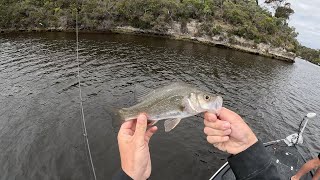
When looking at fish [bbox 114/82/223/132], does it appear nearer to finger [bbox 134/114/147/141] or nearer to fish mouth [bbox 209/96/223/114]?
fish mouth [bbox 209/96/223/114]

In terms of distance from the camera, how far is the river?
16.0m

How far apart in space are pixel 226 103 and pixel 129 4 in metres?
59.7

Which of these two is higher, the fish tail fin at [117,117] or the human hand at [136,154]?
the human hand at [136,154]

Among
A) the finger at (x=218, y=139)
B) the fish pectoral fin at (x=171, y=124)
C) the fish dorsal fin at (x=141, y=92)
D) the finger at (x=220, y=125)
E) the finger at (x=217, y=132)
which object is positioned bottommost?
the fish pectoral fin at (x=171, y=124)

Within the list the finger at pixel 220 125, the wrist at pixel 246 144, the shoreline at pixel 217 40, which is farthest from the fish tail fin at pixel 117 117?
the shoreline at pixel 217 40

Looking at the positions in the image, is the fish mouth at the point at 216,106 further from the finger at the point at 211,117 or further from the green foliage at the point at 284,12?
the green foliage at the point at 284,12

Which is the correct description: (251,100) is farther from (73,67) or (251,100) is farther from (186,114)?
(186,114)

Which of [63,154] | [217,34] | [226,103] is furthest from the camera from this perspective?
[217,34]

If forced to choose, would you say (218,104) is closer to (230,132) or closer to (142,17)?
(230,132)

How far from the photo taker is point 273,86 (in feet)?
124

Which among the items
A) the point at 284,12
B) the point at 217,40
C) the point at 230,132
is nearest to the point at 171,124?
the point at 230,132

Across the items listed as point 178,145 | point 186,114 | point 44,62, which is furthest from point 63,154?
point 44,62

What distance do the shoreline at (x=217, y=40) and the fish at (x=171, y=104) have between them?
65255 mm

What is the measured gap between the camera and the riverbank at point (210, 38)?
65.6 meters
